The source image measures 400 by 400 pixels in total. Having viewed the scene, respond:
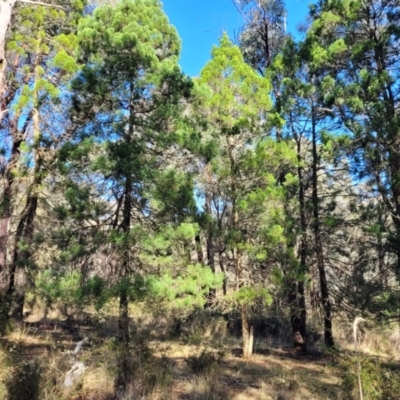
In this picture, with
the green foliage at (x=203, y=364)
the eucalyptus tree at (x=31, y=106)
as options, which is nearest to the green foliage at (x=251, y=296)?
the green foliage at (x=203, y=364)

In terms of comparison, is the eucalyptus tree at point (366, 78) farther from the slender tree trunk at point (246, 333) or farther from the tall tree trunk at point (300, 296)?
the slender tree trunk at point (246, 333)

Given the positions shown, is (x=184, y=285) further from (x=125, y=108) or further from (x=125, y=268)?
(x=125, y=108)

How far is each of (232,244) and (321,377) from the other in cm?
329

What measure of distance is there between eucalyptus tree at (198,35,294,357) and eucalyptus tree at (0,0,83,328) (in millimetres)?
3513

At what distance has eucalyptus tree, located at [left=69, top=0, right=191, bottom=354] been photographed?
22.4ft

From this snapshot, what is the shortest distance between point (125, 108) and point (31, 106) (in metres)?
3.07

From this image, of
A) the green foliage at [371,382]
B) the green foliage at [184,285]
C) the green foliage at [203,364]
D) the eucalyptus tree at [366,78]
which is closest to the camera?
the green foliage at [371,382]

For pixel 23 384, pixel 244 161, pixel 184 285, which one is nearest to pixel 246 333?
pixel 184 285

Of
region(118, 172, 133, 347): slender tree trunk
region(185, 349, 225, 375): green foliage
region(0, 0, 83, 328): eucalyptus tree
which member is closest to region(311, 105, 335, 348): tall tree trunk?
region(185, 349, 225, 375): green foliage

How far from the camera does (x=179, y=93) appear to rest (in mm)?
7691

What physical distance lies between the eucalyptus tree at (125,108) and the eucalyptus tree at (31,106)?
3.85ft

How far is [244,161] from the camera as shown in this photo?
9586 millimetres

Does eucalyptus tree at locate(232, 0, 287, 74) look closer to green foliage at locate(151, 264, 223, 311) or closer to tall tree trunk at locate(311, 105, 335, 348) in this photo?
tall tree trunk at locate(311, 105, 335, 348)

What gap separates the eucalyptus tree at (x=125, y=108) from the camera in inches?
269
